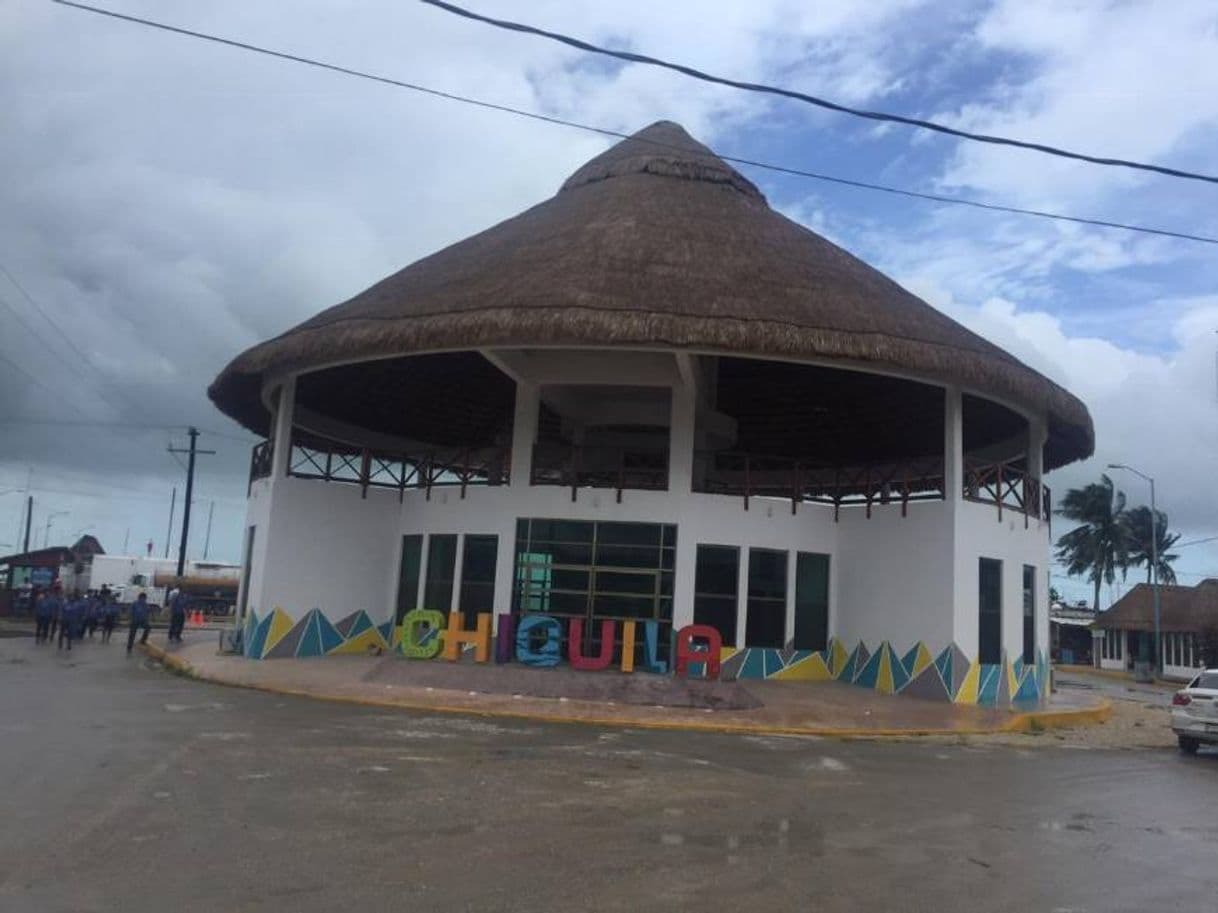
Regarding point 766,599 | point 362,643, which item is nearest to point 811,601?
point 766,599

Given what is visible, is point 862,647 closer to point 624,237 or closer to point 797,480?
point 797,480

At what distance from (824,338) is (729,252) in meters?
4.45

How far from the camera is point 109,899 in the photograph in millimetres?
6250

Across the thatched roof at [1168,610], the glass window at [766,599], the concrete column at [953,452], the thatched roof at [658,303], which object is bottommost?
the glass window at [766,599]

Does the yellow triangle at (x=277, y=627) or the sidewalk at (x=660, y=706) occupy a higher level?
the yellow triangle at (x=277, y=627)

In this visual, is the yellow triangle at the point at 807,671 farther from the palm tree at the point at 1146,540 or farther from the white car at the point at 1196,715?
the palm tree at the point at 1146,540

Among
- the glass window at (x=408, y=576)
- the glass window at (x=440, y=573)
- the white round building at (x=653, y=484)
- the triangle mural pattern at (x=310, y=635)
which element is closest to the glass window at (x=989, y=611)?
the white round building at (x=653, y=484)

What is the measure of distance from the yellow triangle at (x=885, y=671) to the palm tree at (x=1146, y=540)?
186 feet

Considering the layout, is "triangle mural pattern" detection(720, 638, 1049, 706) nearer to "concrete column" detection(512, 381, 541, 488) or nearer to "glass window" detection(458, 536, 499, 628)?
"glass window" detection(458, 536, 499, 628)

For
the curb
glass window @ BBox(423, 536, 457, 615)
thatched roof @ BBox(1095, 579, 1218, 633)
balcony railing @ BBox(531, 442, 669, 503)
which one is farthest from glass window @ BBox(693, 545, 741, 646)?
thatched roof @ BBox(1095, 579, 1218, 633)

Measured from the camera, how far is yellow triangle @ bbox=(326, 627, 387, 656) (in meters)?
26.5

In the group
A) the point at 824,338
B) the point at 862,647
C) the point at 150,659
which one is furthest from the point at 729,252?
the point at 150,659

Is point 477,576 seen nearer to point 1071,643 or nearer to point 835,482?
point 835,482

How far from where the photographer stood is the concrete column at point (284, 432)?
25812 mm
